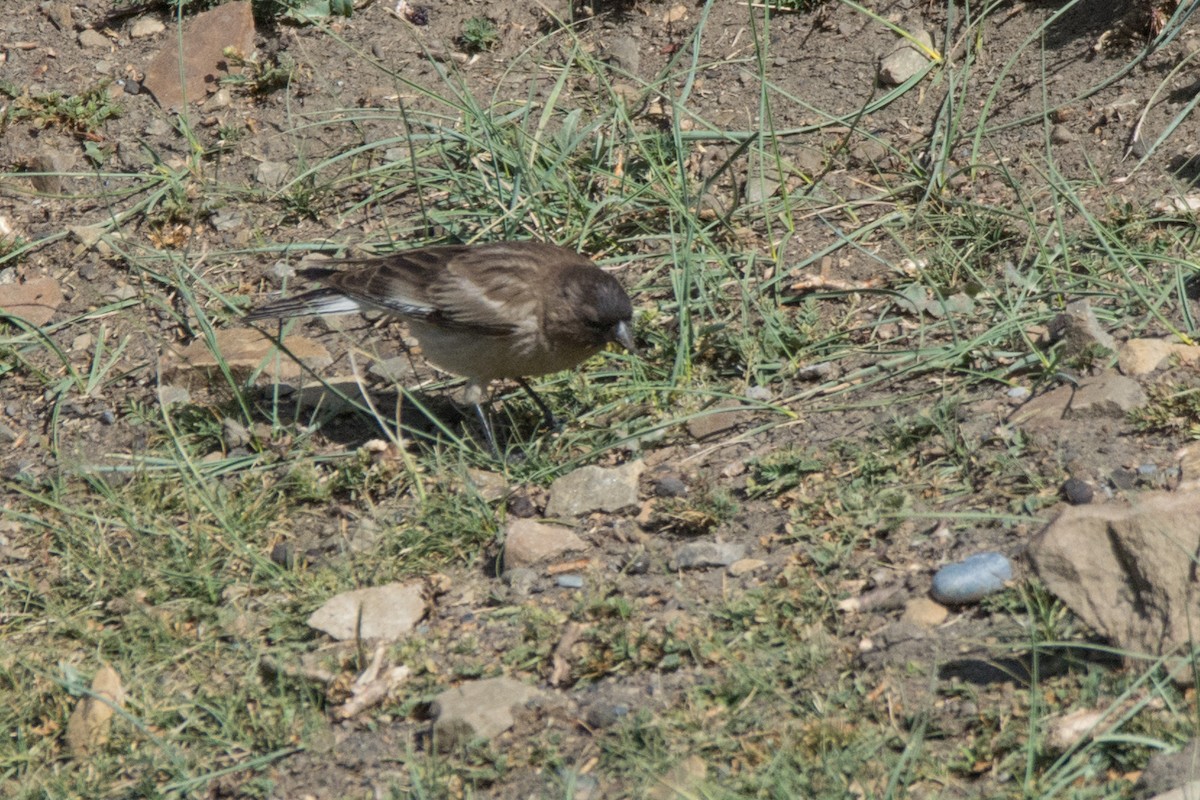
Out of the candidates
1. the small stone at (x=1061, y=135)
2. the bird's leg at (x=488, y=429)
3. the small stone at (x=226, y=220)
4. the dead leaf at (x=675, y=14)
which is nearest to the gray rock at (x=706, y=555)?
the bird's leg at (x=488, y=429)

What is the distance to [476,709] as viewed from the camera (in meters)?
3.91

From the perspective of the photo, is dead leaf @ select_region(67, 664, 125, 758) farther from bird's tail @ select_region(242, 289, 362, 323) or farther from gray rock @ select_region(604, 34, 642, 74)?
gray rock @ select_region(604, 34, 642, 74)

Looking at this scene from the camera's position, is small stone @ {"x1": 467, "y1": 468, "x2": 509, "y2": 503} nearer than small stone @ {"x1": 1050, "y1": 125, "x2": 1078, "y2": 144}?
Yes

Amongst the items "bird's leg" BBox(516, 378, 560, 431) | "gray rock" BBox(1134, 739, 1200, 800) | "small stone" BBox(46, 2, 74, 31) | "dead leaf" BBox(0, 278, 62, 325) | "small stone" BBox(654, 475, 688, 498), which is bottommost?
"dead leaf" BBox(0, 278, 62, 325)

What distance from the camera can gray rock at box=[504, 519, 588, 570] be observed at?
4715mm

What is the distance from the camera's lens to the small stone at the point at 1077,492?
4.31 m

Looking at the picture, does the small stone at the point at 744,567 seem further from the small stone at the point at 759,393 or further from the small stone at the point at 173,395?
the small stone at the point at 173,395

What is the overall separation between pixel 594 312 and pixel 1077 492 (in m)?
1.89

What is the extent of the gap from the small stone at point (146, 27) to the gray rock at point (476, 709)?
524 cm

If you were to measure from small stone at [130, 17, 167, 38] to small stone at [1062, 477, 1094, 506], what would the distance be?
18.9 feet

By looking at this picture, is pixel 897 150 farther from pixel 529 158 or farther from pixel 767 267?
pixel 529 158

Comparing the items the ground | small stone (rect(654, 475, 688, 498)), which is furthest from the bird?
small stone (rect(654, 475, 688, 498))

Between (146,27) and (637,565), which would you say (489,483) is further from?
(146,27)

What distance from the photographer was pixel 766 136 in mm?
6730
